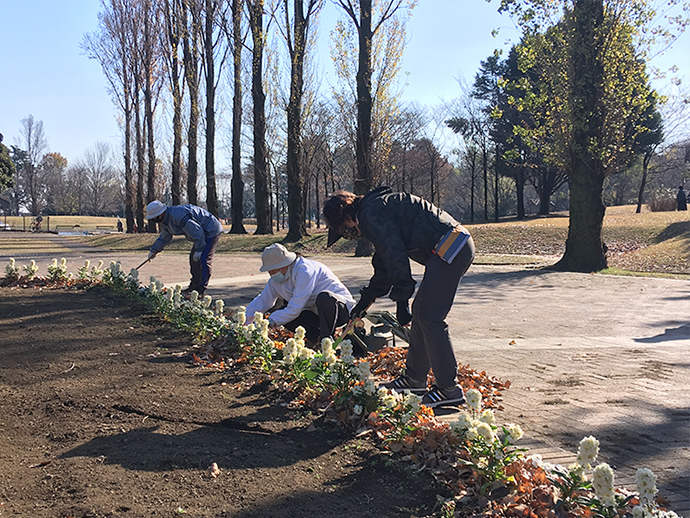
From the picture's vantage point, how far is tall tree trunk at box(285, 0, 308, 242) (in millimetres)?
24906

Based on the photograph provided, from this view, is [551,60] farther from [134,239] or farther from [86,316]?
[134,239]

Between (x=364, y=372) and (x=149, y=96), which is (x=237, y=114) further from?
(x=364, y=372)

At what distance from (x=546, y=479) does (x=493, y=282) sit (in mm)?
10584

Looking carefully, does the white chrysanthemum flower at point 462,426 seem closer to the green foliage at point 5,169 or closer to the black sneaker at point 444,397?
the black sneaker at point 444,397

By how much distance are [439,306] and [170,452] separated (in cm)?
185

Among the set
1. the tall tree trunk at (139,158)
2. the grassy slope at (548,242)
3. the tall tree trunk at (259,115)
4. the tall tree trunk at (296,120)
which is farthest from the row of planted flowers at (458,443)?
the tall tree trunk at (139,158)

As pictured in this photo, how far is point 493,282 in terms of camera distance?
42.5 feet

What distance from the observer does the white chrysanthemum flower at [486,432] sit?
2738 mm

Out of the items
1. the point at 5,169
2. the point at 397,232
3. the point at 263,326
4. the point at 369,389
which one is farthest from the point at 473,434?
the point at 5,169

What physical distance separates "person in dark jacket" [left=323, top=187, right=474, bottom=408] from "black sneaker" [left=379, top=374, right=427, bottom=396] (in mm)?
301

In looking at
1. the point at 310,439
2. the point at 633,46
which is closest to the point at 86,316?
the point at 310,439

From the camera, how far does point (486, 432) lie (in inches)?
108

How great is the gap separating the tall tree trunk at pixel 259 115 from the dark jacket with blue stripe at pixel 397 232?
24570mm

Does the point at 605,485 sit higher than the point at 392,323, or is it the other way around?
the point at 392,323
